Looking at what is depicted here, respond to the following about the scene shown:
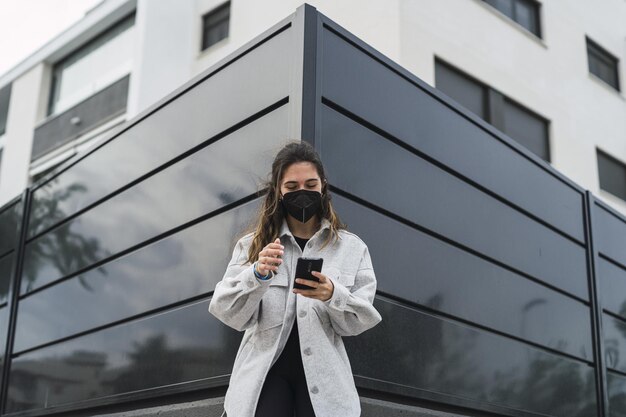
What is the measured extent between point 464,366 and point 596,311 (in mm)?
2429

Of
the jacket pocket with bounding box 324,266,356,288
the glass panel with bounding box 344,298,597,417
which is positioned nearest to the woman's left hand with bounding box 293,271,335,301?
the jacket pocket with bounding box 324,266,356,288

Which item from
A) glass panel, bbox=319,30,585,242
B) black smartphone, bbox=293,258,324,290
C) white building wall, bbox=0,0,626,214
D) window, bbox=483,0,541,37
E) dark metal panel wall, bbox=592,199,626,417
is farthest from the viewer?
window, bbox=483,0,541,37

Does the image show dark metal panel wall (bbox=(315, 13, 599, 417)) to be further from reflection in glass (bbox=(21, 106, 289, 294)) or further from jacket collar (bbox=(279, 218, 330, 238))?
jacket collar (bbox=(279, 218, 330, 238))

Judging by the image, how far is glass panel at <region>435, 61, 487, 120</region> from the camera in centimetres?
1139

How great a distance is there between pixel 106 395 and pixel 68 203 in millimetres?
2021

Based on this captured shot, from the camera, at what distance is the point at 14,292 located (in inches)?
306

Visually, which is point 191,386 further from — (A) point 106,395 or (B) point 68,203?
(B) point 68,203

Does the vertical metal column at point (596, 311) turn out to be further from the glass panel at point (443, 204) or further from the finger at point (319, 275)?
the finger at point (319, 275)

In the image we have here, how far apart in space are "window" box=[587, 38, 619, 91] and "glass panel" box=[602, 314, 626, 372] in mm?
8555

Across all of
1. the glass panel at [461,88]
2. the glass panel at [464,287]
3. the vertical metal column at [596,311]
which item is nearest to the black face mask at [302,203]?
the glass panel at [464,287]

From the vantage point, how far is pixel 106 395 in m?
5.86

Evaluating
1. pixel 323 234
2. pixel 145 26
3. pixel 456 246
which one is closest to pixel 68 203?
pixel 456 246

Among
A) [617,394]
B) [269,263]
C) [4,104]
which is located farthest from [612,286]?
[4,104]

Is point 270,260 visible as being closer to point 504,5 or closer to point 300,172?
point 300,172
